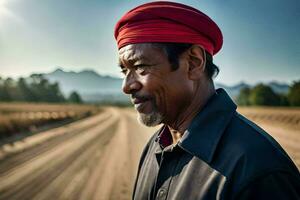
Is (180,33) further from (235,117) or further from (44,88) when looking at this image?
(44,88)

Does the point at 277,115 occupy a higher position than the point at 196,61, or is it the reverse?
the point at 196,61

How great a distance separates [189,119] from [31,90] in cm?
9535

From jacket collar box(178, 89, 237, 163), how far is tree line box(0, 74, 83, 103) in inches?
3091

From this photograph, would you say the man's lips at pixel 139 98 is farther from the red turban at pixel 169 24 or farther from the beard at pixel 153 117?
the red turban at pixel 169 24

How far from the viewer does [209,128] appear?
55.1 inches

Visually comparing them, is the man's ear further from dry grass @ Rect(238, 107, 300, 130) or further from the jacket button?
dry grass @ Rect(238, 107, 300, 130)

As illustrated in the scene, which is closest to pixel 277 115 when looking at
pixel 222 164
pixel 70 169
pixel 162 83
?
pixel 70 169

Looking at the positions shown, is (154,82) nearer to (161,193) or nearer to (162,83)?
(162,83)

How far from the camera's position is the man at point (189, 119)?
46.1 inches

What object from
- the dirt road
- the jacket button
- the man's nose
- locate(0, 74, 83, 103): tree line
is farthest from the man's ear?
locate(0, 74, 83, 103): tree line

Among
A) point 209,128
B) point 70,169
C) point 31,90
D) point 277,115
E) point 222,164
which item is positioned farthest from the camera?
point 31,90

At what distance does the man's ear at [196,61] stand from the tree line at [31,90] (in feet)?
257

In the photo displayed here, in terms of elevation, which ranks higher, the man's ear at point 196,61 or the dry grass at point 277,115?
the man's ear at point 196,61

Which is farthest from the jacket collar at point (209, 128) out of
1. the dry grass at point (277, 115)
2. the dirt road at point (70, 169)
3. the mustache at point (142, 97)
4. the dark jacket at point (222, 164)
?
the dry grass at point (277, 115)
